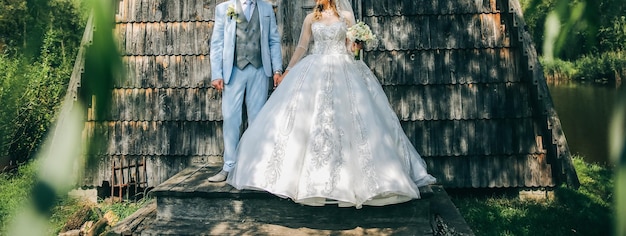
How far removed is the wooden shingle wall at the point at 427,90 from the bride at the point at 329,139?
59.7 inches

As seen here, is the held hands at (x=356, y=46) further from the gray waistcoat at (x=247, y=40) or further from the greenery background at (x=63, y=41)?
the greenery background at (x=63, y=41)

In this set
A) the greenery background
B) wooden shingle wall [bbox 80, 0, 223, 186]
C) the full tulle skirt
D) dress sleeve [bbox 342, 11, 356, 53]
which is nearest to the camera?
the greenery background

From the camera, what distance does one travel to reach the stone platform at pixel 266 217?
4.10 metres

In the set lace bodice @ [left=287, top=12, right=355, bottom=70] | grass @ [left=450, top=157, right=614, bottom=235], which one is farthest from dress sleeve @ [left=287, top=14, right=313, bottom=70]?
grass @ [left=450, top=157, right=614, bottom=235]

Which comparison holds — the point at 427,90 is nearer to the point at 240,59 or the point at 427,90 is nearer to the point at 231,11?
the point at 240,59

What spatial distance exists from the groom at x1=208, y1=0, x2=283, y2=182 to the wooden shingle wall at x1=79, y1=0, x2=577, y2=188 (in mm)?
1356

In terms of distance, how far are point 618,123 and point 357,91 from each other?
372 cm

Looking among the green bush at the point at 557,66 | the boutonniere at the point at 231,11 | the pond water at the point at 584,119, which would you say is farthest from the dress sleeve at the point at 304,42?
the pond water at the point at 584,119

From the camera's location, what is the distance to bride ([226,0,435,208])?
156 inches

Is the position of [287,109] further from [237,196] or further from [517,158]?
[517,158]

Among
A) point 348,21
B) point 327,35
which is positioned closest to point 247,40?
point 327,35

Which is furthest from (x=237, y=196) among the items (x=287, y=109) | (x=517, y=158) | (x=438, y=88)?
(x=517, y=158)

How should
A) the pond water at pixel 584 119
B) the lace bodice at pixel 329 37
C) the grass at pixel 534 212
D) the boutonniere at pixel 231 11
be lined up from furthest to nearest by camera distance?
the pond water at pixel 584 119, the grass at pixel 534 212, the lace bodice at pixel 329 37, the boutonniere at pixel 231 11

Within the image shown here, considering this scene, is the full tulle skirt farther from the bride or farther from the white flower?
the white flower
